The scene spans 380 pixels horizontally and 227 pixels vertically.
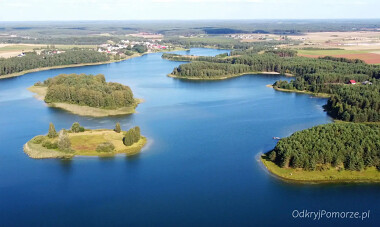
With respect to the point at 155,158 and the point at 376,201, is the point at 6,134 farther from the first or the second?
the point at 376,201

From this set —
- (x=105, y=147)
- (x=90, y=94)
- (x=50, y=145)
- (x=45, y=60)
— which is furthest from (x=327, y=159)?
(x=45, y=60)

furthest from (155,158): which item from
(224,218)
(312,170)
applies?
(312,170)

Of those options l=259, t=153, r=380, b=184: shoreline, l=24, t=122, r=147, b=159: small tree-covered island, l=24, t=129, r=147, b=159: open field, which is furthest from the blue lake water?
l=24, t=122, r=147, b=159: small tree-covered island

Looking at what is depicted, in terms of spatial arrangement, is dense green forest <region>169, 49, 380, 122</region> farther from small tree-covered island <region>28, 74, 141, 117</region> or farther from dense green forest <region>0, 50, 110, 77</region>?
small tree-covered island <region>28, 74, 141, 117</region>

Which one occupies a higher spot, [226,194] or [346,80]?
[346,80]

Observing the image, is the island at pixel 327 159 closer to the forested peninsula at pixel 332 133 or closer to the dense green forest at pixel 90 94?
the forested peninsula at pixel 332 133
